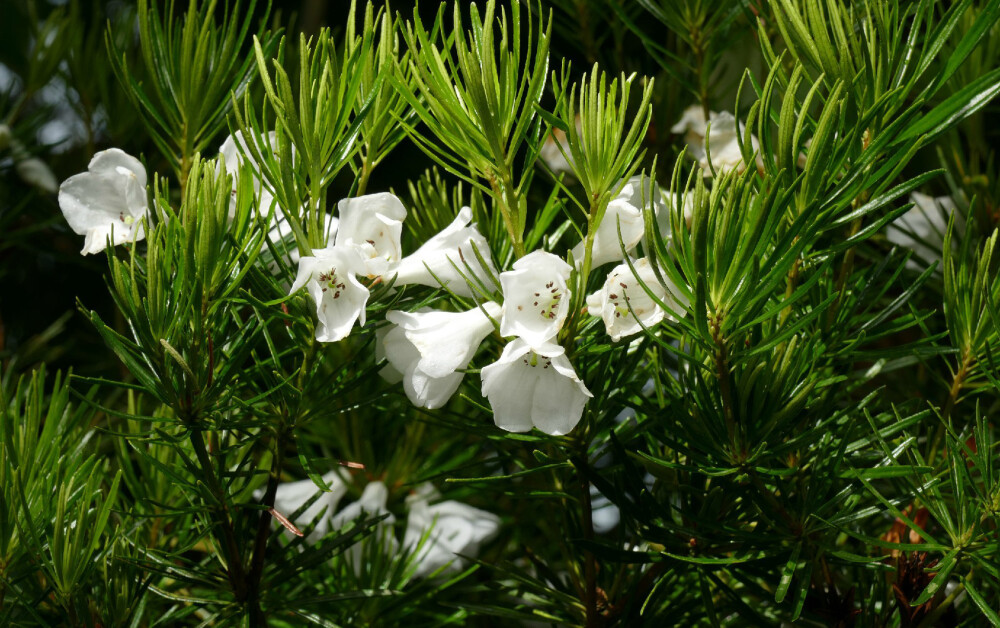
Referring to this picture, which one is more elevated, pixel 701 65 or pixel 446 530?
pixel 701 65

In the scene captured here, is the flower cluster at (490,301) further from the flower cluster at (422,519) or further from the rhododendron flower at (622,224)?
the flower cluster at (422,519)

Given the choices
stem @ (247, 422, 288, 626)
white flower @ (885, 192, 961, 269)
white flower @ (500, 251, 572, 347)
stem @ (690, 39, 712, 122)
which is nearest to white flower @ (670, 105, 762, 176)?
stem @ (690, 39, 712, 122)

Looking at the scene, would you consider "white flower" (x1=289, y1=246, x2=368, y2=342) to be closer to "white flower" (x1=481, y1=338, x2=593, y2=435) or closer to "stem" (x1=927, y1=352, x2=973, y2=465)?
"white flower" (x1=481, y1=338, x2=593, y2=435)

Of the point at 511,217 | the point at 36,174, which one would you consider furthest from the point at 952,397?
the point at 36,174

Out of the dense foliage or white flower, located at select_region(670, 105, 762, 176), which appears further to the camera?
white flower, located at select_region(670, 105, 762, 176)

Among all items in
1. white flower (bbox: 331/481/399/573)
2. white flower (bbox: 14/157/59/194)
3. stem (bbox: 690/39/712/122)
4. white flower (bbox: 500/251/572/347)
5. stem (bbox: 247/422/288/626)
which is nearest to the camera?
white flower (bbox: 500/251/572/347)

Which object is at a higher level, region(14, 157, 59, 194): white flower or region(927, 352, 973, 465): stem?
region(927, 352, 973, 465): stem

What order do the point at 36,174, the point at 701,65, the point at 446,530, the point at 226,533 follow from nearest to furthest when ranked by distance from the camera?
the point at 226,533
the point at 701,65
the point at 446,530
the point at 36,174

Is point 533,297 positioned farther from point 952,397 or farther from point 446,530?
point 446,530
